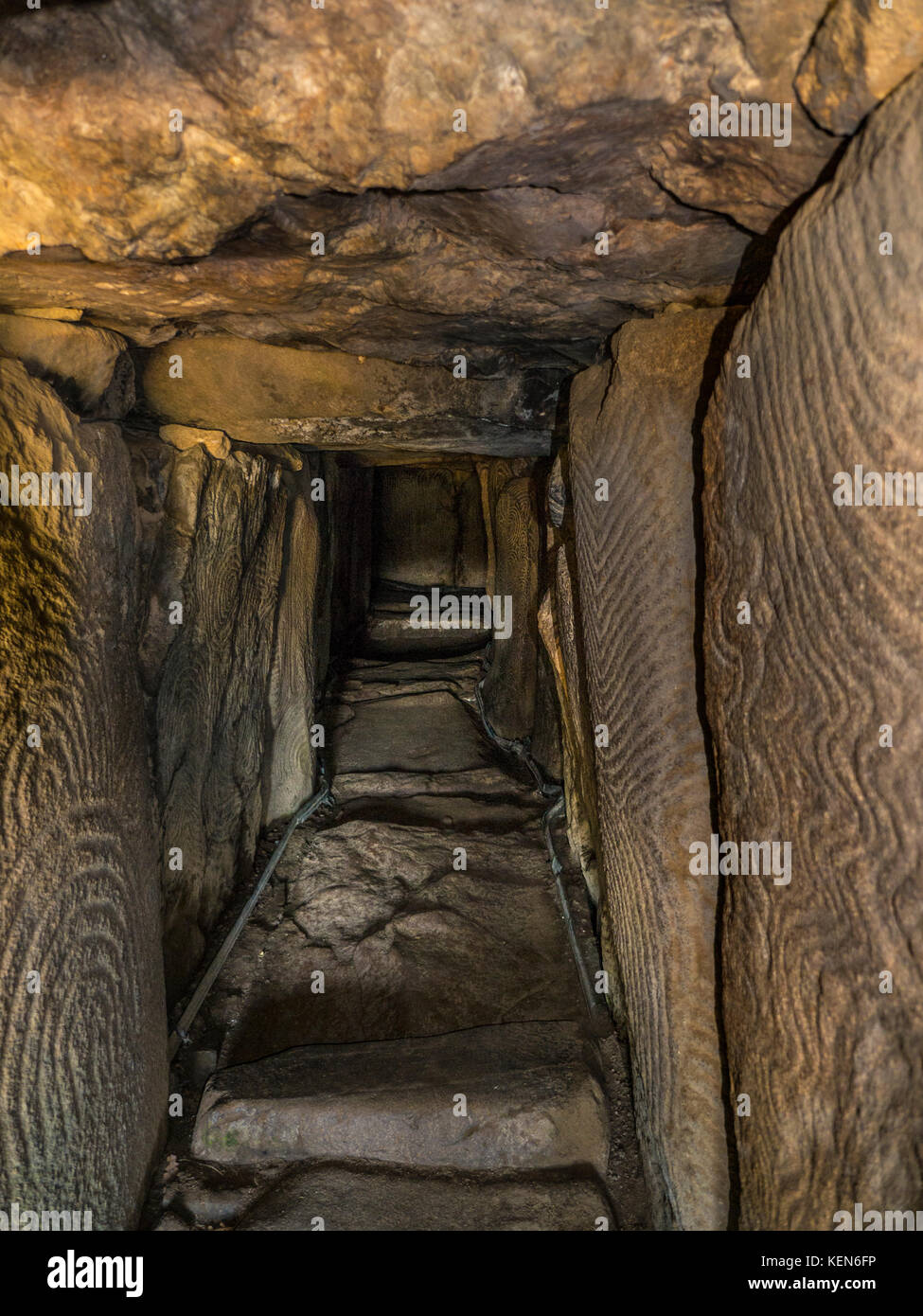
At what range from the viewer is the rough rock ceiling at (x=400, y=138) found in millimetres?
1126

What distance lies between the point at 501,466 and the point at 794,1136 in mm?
4658

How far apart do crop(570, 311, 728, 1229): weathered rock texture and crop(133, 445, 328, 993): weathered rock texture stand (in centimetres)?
142

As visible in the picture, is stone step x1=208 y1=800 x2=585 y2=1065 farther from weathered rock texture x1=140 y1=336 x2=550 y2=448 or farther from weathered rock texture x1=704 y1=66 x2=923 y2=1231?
weathered rock texture x1=140 y1=336 x2=550 y2=448

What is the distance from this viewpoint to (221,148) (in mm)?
1301

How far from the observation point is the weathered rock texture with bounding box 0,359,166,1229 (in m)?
1.58

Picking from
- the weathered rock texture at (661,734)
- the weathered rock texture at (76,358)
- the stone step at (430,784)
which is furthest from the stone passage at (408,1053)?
the weathered rock texture at (76,358)

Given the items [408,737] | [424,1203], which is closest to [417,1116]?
[424,1203]

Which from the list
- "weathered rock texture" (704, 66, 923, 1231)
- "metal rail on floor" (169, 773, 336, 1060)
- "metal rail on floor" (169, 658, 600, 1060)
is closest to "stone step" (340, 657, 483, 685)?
"metal rail on floor" (169, 658, 600, 1060)

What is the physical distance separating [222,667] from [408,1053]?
1651 millimetres

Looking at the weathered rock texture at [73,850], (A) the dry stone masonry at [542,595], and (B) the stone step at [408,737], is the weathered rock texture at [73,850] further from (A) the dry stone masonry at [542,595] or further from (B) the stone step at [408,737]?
(B) the stone step at [408,737]

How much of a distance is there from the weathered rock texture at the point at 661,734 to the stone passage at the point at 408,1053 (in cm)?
29

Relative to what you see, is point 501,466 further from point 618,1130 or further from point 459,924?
point 618,1130

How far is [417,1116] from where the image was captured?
2285 mm
